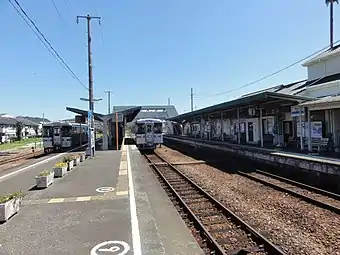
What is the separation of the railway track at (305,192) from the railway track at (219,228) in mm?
2534

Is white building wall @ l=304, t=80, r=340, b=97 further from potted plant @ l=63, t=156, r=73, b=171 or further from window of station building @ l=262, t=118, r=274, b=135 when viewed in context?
potted plant @ l=63, t=156, r=73, b=171

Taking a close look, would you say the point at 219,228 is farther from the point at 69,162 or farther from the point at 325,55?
the point at 325,55

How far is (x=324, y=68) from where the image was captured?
74.5ft

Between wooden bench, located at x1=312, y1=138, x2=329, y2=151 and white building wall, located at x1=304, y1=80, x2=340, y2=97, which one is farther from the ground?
white building wall, located at x1=304, y1=80, x2=340, y2=97

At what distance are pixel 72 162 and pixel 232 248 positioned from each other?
1054 centimetres

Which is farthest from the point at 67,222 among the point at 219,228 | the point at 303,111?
the point at 303,111

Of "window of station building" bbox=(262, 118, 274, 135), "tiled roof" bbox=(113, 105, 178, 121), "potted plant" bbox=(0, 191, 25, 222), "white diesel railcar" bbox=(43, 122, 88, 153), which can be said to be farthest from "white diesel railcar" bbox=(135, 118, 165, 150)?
"tiled roof" bbox=(113, 105, 178, 121)

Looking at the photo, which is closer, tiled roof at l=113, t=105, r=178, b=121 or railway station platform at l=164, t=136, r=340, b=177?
railway station platform at l=164, t=136, r=340, b=177

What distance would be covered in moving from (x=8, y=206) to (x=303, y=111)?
15.1 metres

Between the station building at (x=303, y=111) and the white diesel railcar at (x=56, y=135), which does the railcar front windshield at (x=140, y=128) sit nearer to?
the station building at (x=303, y=111)

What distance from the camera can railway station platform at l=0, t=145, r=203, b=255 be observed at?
4977 mm

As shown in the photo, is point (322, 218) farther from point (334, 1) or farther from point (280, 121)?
point (334, 1)

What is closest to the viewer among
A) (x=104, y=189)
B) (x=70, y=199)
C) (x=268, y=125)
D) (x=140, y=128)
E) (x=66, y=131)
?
(x=70, y=199)

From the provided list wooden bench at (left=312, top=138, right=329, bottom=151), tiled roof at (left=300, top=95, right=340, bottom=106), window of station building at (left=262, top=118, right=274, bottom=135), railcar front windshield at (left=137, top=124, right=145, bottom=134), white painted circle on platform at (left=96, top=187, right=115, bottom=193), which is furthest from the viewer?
railcar front windshield at (left=137, top=124, right=145, bottom=134)
